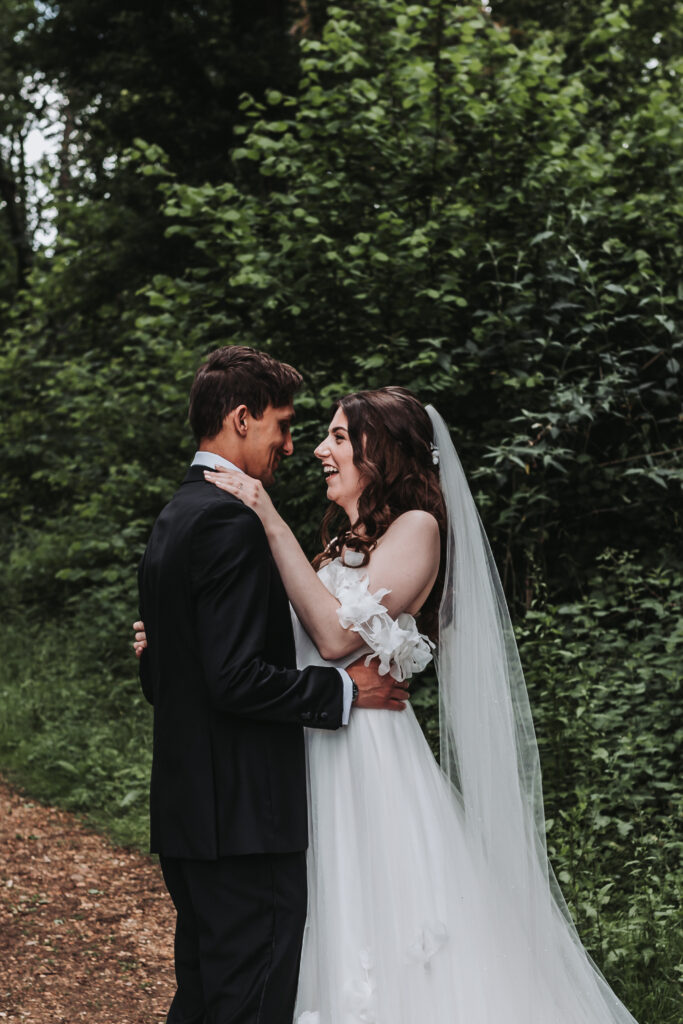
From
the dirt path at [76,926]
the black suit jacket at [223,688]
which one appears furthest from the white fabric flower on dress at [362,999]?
the dirt path at [76,926]

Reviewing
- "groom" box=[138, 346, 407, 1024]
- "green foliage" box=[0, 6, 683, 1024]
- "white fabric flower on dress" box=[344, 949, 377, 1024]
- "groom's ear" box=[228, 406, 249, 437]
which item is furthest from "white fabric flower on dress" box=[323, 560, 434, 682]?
"green foliage" box=[0, 6, 683, 1024]

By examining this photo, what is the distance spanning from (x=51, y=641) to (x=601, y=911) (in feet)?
21.1

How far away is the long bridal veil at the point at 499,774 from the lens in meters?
2.88

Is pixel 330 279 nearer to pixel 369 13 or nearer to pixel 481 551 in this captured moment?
pixel 369 13

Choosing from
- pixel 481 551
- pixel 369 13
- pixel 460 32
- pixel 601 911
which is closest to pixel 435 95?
pixel 460 32

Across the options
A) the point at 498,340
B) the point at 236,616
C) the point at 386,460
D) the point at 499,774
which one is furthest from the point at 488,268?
the point at 236,616

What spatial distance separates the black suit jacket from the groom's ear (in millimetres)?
143

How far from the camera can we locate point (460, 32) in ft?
24.3

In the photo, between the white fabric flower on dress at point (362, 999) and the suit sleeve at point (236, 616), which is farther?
the white fabric flower on dress at point (362, 999)

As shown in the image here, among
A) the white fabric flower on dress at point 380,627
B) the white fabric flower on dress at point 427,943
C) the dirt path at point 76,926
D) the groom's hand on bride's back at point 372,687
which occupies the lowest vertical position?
the dirt path at point 76,926

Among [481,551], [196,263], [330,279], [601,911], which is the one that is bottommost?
[601,911]

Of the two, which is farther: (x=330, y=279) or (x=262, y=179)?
(x=262, y=179)

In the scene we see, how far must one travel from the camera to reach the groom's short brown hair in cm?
262

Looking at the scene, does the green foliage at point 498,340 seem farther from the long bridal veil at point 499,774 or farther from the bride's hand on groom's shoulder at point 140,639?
the bride's hand on groom's shoulder at point 140,639
